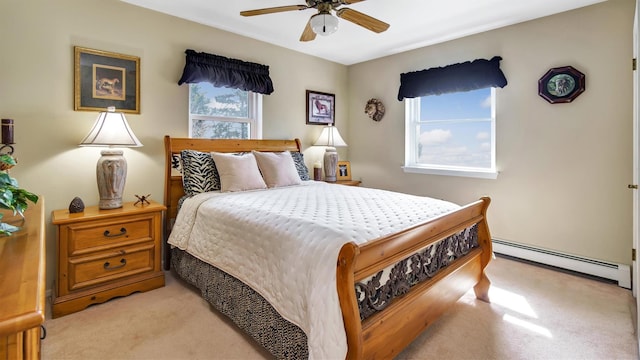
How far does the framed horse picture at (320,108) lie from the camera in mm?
4430

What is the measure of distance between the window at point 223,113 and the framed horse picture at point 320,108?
791 millimetres

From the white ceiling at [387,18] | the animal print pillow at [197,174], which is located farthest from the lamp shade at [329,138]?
the animal print pillow at [197,174]

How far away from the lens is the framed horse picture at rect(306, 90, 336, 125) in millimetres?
4430

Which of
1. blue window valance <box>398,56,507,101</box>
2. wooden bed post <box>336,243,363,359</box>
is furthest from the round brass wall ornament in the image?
wooden bed post <box>336,243,363,359</box>

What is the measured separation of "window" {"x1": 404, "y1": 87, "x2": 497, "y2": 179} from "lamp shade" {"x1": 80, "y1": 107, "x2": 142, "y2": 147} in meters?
3.17

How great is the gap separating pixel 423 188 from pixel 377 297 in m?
2.83

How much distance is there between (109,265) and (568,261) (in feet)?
13.0

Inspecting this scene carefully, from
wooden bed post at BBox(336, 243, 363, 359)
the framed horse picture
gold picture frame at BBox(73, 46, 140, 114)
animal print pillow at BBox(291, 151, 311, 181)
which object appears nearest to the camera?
wooden bed post at BBox(336, 243, 363, 359)

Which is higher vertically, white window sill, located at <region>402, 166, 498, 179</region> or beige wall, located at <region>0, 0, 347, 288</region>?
beige wall, located at <region>0, 0, 347, 288</region>

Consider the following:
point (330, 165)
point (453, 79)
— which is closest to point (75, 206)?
point (330, 165)

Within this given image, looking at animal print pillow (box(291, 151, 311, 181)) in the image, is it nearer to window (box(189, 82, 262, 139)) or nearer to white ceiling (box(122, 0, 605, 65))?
window (box(189, 82, 262, 139))

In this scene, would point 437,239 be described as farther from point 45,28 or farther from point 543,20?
point 45,28

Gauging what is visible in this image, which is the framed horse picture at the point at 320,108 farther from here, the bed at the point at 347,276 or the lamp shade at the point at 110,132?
the lamp shade at the point at 110,132

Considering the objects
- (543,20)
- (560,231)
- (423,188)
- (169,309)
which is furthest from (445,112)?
(169,309)
